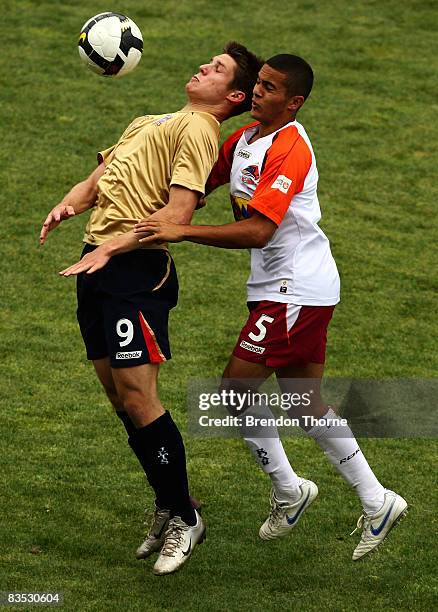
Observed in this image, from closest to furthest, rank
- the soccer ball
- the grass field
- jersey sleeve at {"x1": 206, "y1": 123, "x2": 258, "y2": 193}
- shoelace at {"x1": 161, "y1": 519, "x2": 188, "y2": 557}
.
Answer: shoelace at {"x1": 161, "y1": 519, "x2": 188, "y2": 557}
the grass field
jersey sleeve at {"x1": 206, "y1": 123, "x2": 258, "y2": 193}
the soccer ball

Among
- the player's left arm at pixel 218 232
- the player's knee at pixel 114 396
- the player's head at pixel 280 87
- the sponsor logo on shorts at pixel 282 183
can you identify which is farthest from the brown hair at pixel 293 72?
the player's knee at pixel 114 396

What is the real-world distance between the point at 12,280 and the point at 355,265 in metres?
3.21

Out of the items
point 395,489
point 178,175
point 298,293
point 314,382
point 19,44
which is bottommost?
point 19,44

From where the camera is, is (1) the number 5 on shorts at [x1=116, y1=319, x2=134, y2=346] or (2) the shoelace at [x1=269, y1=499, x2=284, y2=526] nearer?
(1) the number 5 on shorts at [x1=116, y1=319, x2=134, y2=346]

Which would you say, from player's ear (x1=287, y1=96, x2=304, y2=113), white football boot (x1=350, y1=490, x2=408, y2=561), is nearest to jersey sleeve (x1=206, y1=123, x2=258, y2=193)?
player's ear (x1=287, y1=96, x2=304, y2=113)

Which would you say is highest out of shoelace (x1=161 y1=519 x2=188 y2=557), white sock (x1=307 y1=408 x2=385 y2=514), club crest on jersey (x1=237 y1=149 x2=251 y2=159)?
club crest on jersey (x1=237 y1=149 x2=251 y2=159)

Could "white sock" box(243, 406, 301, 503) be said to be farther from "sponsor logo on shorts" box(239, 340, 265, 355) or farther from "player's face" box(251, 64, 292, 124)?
"player's face" box(251, 64, 292, 124)

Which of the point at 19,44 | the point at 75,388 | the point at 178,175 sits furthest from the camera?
the point at 19,44

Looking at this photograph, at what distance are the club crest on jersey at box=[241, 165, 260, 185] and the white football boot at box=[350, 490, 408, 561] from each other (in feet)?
6.15

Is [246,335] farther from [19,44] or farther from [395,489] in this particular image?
[19,44]

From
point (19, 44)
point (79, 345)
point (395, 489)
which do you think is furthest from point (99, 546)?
point (19, 44)

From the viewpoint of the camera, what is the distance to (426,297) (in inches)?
446

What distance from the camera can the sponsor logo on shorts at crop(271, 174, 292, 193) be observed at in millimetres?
6332

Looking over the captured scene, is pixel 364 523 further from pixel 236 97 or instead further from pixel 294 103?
pixel 236 97
